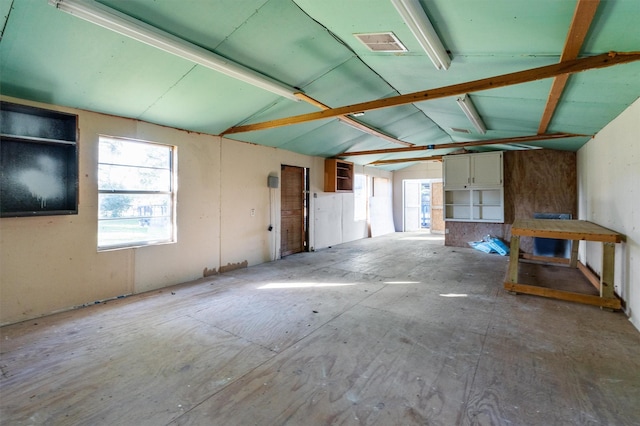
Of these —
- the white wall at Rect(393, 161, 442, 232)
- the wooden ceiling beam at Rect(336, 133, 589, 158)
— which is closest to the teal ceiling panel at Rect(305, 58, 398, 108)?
the wooden ceiling beam at Rect(336, 133, 589, 158)

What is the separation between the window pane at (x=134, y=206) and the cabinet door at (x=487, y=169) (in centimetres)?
713

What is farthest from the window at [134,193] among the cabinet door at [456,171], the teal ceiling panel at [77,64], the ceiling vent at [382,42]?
the cabinet door at [456,171]

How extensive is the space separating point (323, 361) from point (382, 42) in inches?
115

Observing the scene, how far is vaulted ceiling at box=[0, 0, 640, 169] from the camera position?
7.09 feet

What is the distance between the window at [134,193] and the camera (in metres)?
3.80

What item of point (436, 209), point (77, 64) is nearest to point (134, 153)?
point (77, 64)

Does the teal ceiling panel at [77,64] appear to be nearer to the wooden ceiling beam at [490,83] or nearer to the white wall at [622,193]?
the wooden ceiling beam at [490,83]

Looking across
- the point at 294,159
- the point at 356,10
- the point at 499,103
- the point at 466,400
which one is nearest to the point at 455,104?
the point at 499,103

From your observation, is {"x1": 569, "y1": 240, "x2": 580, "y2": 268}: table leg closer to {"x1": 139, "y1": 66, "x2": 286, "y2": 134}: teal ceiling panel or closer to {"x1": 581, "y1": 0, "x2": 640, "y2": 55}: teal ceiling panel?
{"x1": 581, "y1": 0, "x2": 640, "y2": 55}: teal ceiling panel

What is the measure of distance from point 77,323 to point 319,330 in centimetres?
249

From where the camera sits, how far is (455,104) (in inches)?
178

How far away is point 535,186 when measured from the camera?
7137 mm

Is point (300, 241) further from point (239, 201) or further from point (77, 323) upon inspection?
point (77, 323)

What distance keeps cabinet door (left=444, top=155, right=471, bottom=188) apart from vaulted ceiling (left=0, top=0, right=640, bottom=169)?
3.05 m
